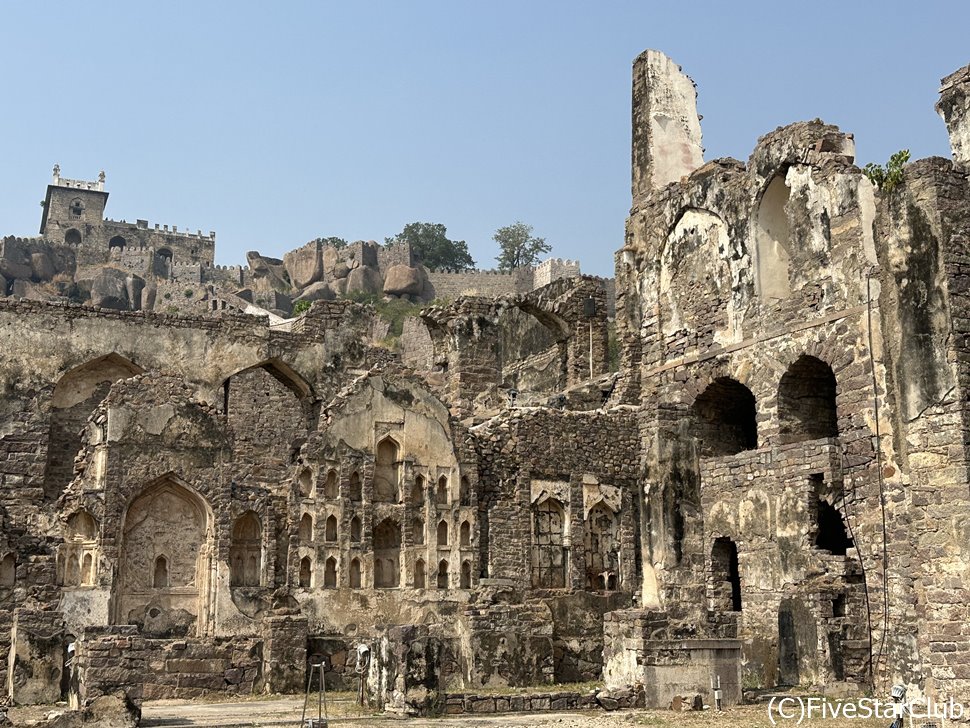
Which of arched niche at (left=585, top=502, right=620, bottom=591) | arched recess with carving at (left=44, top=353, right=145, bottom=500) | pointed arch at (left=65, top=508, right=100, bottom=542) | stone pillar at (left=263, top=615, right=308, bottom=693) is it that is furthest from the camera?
arched recess with carving at (left=44, top=353, right=145, bottom=500)

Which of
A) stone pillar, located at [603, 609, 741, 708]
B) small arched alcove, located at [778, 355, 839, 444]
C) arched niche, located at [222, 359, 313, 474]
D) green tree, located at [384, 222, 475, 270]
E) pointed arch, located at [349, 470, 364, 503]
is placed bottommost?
stone pillar, located at [603, 609, 741, 708]

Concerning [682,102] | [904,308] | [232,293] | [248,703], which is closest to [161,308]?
[232,293]

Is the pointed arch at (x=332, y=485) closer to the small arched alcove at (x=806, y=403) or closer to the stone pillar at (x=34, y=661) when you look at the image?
the stone pillar at (x=34, y=661)

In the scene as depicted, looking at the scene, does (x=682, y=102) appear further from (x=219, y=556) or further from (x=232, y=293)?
(x=232, y=293)

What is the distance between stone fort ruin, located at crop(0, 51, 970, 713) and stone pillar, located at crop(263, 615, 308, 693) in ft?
0.12

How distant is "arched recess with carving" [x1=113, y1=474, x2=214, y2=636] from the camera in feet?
55.8

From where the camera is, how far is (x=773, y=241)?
21.6 meters


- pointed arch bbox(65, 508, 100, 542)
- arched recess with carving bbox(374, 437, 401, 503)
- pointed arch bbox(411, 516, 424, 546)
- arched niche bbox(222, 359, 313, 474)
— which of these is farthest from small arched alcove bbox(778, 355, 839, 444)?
arched niche bbox(222, 359, 313, 474)

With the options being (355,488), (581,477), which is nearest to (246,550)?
(355,488)

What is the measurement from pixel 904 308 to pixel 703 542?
881 cm

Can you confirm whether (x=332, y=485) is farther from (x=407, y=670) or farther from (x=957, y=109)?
(x=957, y=109)

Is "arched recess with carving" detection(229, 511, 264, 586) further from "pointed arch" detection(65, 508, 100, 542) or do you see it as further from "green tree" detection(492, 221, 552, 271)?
"green tree" detection(492, 221, 552, 271)

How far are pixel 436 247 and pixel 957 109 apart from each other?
51.1 metres

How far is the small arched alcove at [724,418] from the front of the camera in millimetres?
22625
